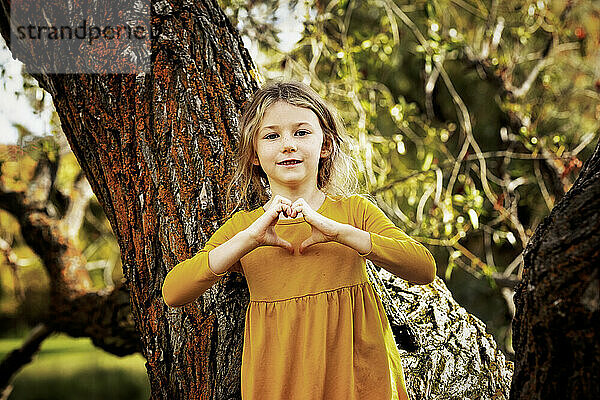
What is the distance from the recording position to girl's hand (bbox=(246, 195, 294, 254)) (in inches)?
57.9

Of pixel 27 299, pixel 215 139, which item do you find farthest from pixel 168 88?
pixel 27 299

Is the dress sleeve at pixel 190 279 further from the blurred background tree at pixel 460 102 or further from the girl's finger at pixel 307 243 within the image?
the blurred background tree at pixel 460 102

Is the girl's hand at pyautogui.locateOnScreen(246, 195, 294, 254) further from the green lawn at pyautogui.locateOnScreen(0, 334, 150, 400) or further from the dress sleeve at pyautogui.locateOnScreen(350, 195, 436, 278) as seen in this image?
the green lawn at pyautogui.locateOnScreen(0, 334, 150, 400)

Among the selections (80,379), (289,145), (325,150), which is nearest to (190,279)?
(289,145)

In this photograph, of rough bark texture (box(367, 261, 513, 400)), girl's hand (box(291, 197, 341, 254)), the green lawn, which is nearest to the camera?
girl's hand (box(291, 197, 341, 254))

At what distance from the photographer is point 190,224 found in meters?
1.91

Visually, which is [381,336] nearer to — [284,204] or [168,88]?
[284,204]

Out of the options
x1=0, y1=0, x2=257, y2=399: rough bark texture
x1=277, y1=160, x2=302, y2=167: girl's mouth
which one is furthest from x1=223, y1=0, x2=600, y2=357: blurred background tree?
x1=277, y1=160, x2=302, y2=167: girl's mouth

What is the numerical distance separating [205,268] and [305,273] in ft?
0.81

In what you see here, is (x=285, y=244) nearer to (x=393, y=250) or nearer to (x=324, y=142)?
(x=393, y=250)

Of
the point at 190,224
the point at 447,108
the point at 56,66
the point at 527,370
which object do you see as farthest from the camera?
the point at 447,108

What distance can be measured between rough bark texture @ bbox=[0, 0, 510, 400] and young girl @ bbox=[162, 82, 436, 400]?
0.80 feet

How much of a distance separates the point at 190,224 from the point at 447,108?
13.3 feet

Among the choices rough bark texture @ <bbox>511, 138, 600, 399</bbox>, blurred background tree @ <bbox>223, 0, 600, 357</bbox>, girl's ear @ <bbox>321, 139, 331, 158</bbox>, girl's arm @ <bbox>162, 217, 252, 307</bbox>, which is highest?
blurred background tree @ <bbox>223, 0, 600, 357</bbox>
